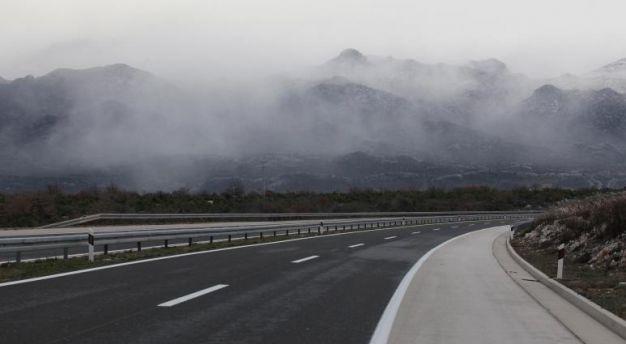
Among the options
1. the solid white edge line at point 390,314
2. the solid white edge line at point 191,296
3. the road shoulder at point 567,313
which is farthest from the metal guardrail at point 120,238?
the road shoulder at point 567,313

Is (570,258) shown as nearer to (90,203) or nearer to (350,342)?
(350,342)

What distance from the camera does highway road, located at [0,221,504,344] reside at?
23.2 feet

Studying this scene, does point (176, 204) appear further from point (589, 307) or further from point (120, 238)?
point (589, 307)

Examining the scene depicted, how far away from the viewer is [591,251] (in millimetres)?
17359

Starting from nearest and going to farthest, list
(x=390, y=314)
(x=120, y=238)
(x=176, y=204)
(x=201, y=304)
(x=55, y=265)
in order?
1. (x=390, y=314)
2. (x=201, y=304)
3. (x=55, y=265)
4. (x=120, y=238)
5. (x=176, y=204)

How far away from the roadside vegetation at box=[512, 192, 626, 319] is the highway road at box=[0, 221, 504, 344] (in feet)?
12.2

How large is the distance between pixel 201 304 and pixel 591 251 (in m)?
12.5

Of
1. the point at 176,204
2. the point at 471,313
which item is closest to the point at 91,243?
the point at 471,313

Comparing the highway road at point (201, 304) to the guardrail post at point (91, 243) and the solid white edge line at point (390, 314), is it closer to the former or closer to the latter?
the solid white edge line at point (390, 314)

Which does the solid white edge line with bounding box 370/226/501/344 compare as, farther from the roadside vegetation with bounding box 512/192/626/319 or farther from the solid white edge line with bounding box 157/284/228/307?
the roadside vegetation with bounding box 512/192/626/319

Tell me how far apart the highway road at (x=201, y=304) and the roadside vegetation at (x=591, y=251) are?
3.72 meters

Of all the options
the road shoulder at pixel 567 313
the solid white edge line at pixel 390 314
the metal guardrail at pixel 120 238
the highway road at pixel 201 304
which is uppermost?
the metal guardrail at pixel 120 238

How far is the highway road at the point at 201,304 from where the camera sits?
23.2 ft

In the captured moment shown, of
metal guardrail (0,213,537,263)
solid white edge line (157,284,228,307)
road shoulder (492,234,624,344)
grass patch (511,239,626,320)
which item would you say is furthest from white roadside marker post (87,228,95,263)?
grass patch (511,239,626,320)
